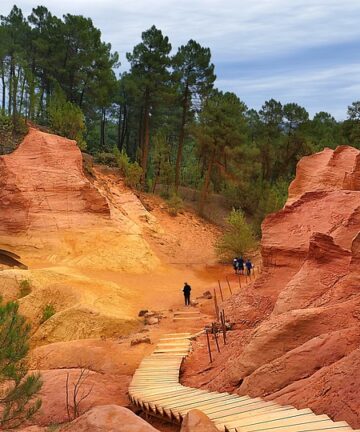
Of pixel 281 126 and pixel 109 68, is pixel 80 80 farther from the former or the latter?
pixel 281 126

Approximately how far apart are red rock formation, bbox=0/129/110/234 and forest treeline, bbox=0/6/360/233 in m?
6.83

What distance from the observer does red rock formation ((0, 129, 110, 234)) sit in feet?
86.9

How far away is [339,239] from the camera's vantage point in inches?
549

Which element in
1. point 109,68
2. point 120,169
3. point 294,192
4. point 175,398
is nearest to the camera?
point 175,398

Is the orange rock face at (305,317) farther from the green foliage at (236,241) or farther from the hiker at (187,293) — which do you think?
the green foliage at (236,241)

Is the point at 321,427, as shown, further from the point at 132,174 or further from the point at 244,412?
the point at 132,174

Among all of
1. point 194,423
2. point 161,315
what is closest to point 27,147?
point 161,315

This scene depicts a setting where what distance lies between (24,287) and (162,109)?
1232 inches

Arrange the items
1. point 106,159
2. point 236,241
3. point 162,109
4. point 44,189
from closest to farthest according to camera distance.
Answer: point 44,189 < point 236,241 < point 106,159 < point 162,109

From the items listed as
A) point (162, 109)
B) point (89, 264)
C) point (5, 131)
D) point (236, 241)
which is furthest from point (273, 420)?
point (162, 109)

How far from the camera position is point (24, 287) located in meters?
19.0

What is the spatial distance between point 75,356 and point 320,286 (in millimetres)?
6907

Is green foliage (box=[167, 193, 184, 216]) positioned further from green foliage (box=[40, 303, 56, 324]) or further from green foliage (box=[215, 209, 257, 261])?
green foliage (box=[40, 303, 56, 324])

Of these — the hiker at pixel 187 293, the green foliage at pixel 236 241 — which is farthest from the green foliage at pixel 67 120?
the hiker at pixel 187 293
